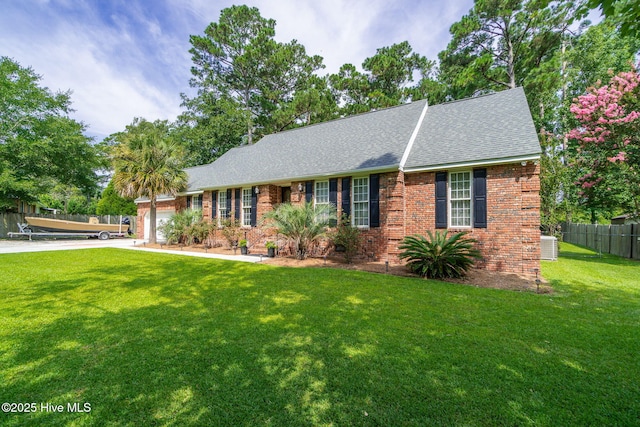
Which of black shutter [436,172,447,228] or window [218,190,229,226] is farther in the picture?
window [218,190,229,226]

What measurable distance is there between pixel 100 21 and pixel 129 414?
15.3 m

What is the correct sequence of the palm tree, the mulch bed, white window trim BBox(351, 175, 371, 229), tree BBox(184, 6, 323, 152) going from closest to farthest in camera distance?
the mulch bed → white window trim BBox(351, 175, 371, 229) → the palm tree → tree BBox(184, 6, 323, 152)

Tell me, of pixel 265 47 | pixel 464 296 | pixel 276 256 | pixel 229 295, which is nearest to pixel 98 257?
pixel 276 256

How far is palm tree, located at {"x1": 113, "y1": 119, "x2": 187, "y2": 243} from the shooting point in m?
15.5

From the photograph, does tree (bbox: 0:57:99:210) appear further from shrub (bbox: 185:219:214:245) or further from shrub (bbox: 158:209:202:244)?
shrub (bbox: 185:219:214:245)

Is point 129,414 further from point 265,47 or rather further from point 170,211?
point 265,47

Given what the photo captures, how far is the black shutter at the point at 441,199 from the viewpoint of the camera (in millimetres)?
9938

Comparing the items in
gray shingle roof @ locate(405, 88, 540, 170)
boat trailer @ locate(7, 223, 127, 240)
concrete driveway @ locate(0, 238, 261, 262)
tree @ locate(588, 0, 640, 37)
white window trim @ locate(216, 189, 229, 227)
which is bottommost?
concrete driveway @ locate(0, 238, 261, 262)

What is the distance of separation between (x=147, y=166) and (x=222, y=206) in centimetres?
480

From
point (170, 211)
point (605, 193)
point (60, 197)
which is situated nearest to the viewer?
point (605, 193)

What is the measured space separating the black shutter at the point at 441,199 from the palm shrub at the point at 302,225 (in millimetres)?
3889

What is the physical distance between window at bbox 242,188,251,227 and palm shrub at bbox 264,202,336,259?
164 inches

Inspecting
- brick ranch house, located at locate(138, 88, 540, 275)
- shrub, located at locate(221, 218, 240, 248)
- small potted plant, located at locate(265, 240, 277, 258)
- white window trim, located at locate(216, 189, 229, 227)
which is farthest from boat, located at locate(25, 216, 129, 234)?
small potted plant, located at locate(265, 240, 277, 258)

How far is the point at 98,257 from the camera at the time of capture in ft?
37.3
